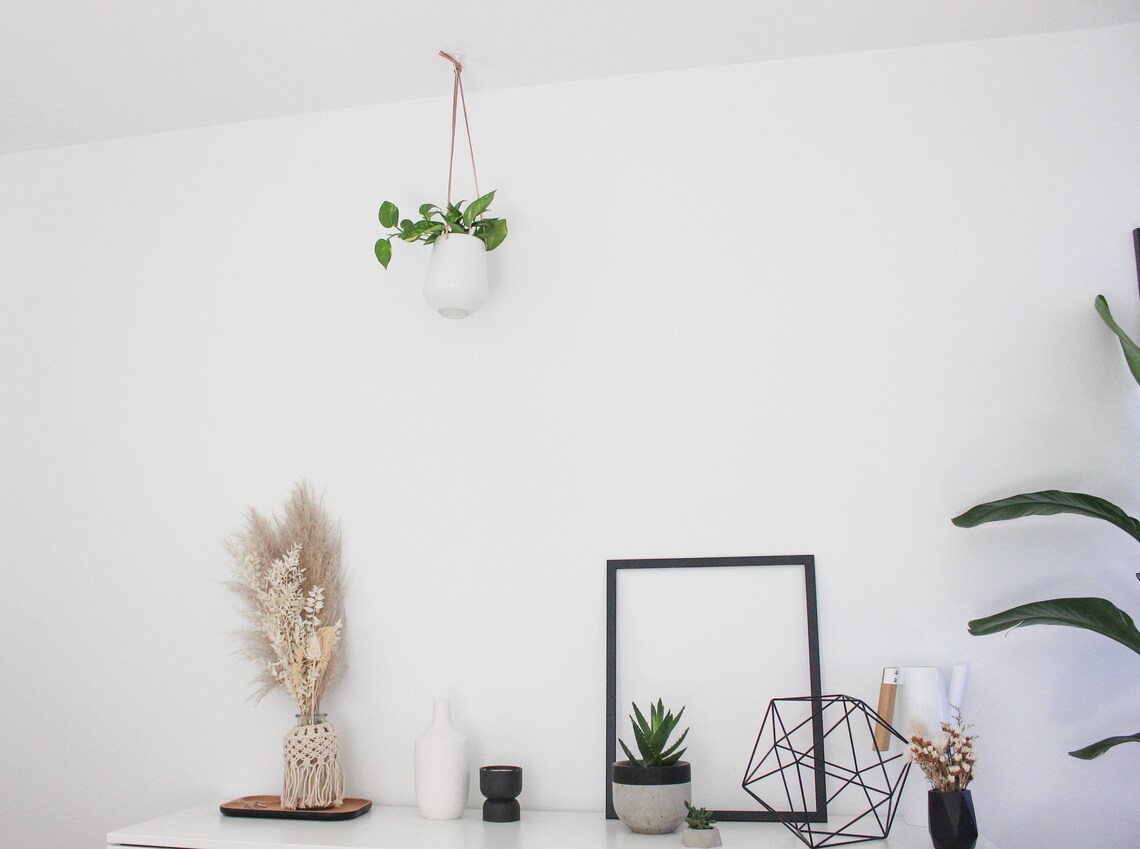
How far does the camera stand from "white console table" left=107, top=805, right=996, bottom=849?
1675 millimetres

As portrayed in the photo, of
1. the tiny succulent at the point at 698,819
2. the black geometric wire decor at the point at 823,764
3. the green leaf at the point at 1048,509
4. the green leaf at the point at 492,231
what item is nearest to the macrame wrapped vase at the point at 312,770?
the tiny succulent at the point at 698,819

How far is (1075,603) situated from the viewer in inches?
65.8

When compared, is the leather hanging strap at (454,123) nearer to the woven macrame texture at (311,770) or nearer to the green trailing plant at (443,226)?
the green trailing plant at (443,226)

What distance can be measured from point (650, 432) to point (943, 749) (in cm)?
86

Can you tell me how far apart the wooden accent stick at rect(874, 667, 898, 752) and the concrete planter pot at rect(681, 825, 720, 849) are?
37 cm

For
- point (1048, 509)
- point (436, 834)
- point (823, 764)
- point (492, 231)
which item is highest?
point (492, 231)

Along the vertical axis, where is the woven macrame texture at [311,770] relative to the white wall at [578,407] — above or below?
below

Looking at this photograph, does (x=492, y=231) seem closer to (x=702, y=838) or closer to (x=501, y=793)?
(x=501, y=793)

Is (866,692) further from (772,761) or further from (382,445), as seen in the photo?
(382,445)

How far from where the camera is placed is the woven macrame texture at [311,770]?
1925mm

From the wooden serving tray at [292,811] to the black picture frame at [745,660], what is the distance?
1.70 ft

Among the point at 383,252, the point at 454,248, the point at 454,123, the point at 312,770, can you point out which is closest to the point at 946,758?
the point at 312,770

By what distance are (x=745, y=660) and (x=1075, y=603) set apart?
631mm

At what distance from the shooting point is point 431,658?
6.86 ft
